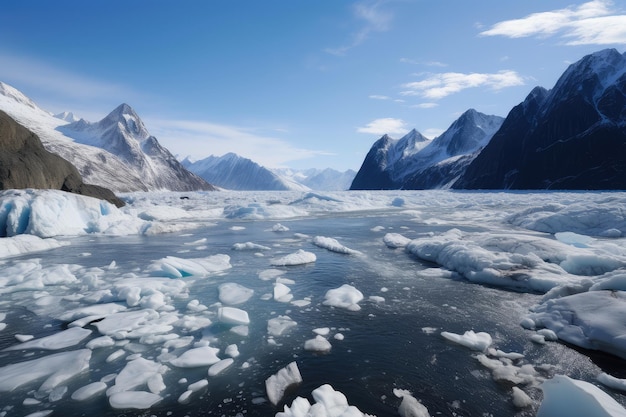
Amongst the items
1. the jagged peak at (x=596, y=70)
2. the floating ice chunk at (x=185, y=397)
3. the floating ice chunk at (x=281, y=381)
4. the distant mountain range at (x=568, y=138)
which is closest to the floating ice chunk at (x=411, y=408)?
the floating ice chunk at (x=281, y=381)

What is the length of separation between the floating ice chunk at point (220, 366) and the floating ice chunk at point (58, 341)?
9.38 feet

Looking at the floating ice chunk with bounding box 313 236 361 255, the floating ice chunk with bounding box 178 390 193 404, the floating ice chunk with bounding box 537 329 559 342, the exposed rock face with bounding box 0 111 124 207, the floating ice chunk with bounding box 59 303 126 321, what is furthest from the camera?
the exposed rock face with bounding box 0 111 124 207

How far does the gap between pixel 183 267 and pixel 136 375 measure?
588 centimetres

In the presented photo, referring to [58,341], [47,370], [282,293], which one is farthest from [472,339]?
[58,341]

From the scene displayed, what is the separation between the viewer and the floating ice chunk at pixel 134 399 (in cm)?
423

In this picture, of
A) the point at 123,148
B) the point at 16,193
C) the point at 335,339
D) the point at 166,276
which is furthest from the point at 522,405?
the point at 123,148

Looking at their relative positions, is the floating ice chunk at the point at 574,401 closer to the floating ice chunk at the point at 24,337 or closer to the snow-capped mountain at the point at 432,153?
the floating ice chunk at the point at 24,337

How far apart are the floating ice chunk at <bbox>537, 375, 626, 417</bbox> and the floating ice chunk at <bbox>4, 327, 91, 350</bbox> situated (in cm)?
745

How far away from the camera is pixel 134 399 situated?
4320 mm

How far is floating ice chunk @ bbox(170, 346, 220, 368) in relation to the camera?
5.22 meters

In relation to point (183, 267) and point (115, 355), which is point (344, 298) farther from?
point (183, 267)

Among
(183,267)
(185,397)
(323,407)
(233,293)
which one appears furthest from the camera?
(183,267)

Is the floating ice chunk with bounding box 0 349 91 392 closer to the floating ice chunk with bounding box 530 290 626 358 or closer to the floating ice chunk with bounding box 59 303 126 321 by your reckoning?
the floating ice chunk with bounding box 59 303 126 321

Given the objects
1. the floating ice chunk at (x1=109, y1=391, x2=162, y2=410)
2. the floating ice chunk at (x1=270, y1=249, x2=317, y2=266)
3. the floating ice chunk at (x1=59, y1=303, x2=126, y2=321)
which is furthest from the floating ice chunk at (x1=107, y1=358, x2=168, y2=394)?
the floating ice chunk at (x1=270, y1=249, x2=317, y2=266)
